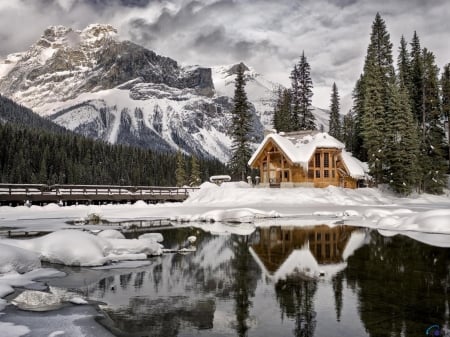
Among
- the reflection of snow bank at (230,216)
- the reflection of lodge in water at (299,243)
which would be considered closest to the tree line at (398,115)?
the reflection of snow bank at (230,216)

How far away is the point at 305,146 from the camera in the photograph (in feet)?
160

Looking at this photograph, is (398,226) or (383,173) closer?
(398,226)

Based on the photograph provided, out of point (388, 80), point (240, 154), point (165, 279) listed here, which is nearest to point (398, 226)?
point (165, 279)

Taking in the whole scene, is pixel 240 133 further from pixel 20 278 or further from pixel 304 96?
pixel 20 278

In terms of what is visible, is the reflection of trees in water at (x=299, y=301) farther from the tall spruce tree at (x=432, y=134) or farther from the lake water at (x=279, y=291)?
the tall spruce tree at (x=432, y=134)

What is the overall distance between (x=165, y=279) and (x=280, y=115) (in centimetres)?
6015

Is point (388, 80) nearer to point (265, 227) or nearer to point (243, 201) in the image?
point (243, 201)

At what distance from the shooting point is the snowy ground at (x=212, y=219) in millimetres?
12883

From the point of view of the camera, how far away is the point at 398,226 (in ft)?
79.0

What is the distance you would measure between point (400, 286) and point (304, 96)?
182 feet

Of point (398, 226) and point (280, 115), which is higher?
point (280, 115)

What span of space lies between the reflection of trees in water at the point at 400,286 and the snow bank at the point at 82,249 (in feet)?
25.2

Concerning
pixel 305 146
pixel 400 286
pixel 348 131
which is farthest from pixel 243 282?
pixel 348 131

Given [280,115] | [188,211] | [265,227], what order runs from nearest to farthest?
[265,227]
[188,211]
[280,115]
